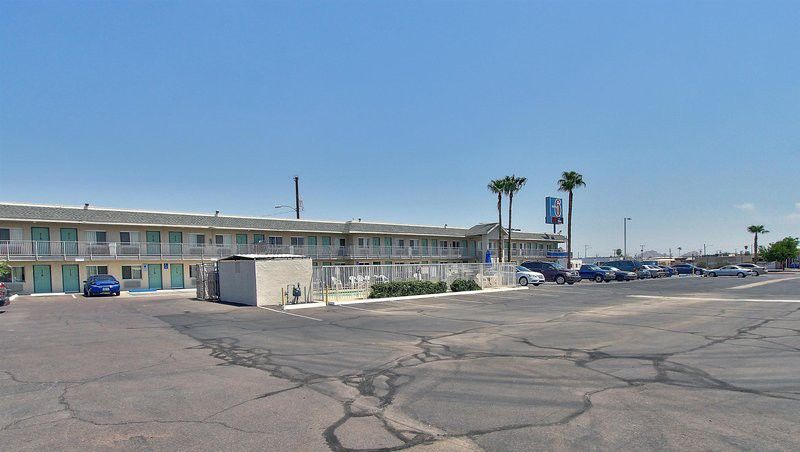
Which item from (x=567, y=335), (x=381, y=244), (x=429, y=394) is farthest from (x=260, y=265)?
(x=381, y=244)

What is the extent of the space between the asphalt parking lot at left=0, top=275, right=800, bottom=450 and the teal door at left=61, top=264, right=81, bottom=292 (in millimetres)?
→ 26024

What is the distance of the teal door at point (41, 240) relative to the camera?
112ft

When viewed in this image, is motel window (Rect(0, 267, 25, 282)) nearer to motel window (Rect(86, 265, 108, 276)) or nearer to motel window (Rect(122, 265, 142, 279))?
motel window (Rect(86, 265, 108, 276))

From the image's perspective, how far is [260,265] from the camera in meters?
22.8

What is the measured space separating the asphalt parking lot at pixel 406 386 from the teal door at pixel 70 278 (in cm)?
2602

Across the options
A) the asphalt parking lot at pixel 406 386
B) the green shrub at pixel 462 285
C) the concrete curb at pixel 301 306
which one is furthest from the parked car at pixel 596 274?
the asphalt parking lot at pixel 406 386

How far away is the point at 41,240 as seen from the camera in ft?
115

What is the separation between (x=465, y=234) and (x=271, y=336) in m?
50.4

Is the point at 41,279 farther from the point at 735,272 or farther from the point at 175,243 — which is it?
the point at 735,272

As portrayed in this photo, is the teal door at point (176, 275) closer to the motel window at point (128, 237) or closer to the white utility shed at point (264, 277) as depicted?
the motel window at point (128, 237)

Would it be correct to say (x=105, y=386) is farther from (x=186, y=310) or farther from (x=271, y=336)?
(x=186, y=310)

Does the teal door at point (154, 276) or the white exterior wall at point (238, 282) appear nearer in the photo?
the white exterior wall at point (238, 282)

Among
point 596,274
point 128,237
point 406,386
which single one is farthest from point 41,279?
point 596,274

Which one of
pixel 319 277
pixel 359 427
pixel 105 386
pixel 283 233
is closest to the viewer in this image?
pixel 359 427
